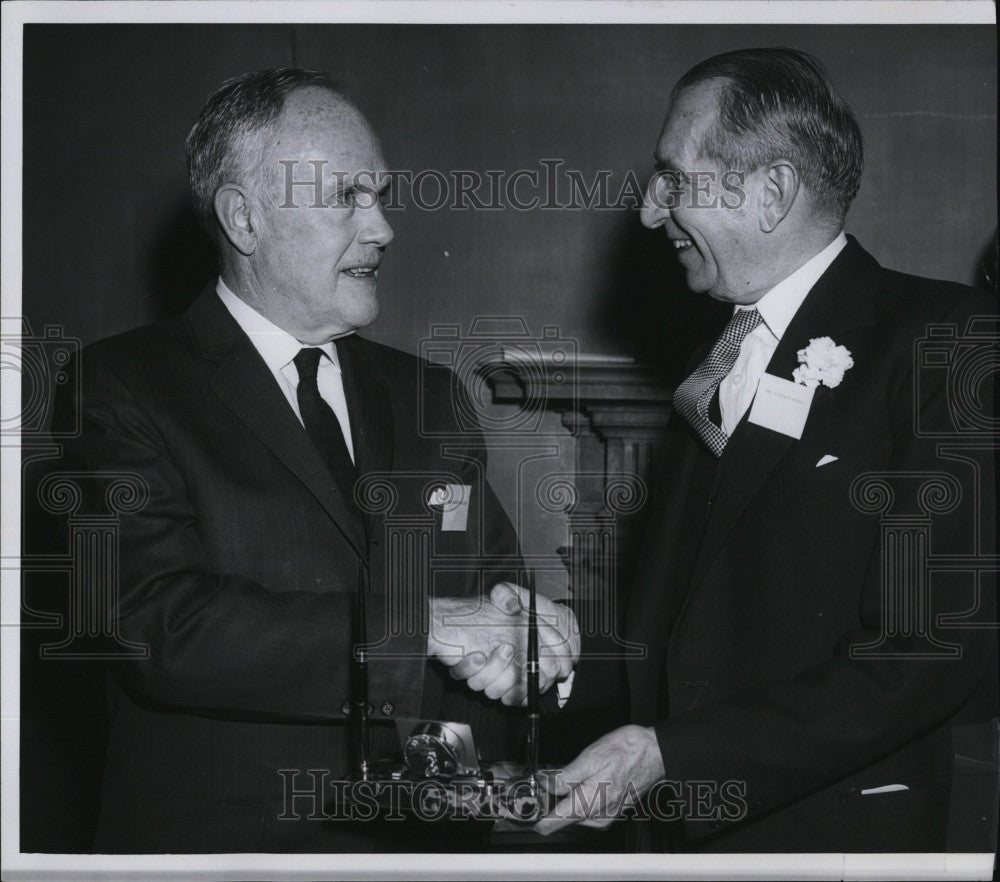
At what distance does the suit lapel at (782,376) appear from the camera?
1909 millimetres

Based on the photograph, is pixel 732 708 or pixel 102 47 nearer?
pixel 732 708

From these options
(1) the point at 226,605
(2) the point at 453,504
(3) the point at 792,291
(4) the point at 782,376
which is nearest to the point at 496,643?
(2) the point at 453,504

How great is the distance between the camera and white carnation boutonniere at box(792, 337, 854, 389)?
189cm

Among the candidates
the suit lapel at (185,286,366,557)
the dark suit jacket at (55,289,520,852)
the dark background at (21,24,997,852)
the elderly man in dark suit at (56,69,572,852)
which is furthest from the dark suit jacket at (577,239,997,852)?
the dark background at (21,24,997,852)

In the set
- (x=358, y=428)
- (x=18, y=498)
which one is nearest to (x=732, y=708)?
(x=358, y=428)

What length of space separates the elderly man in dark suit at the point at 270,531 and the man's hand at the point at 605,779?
33cm

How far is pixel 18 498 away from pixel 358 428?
723mm

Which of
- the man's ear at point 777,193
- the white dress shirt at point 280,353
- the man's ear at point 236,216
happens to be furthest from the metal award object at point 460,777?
the man's ear at point 236,216

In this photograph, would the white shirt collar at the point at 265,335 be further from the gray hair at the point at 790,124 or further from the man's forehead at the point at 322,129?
the gray hair at the point at 790,124

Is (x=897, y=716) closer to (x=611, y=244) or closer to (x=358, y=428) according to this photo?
(x=358, y=428)

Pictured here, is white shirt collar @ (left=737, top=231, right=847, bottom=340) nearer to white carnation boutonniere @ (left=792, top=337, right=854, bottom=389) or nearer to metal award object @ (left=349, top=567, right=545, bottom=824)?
white carnation boutonniere @ (left=792, top=337, right=854, bottom=389)

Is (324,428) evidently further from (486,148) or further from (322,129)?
(486,148)

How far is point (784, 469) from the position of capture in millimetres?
1902

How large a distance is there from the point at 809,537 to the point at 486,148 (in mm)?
1670
